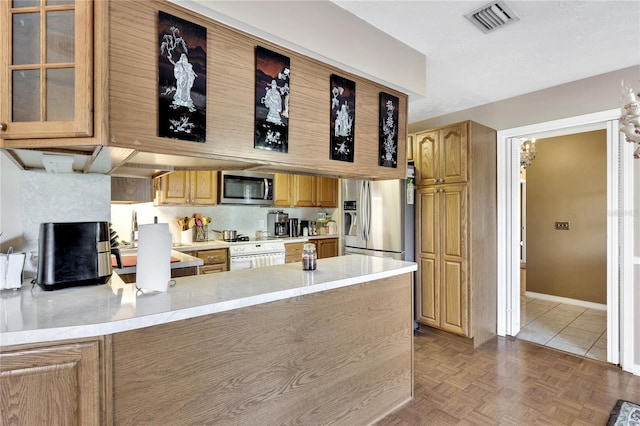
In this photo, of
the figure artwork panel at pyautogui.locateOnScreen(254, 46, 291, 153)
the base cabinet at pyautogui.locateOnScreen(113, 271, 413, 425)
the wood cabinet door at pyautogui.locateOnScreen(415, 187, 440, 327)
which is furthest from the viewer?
the wood cabinet door at pyautogui.locateOnScreen(415, 187, 440, 327)

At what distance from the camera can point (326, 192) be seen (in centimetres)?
537

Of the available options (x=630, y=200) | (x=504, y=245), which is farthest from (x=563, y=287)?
(x=630, y=200)

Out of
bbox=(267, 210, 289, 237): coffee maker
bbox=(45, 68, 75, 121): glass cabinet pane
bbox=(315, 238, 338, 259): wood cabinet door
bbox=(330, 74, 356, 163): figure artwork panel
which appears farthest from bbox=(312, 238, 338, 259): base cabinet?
bbox=(45, 68, 75, 121): glass cabinet pane

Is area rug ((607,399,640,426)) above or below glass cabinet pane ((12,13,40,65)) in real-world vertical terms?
below

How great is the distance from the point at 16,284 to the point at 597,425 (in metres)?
3.38

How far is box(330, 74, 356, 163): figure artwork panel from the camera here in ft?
6.81

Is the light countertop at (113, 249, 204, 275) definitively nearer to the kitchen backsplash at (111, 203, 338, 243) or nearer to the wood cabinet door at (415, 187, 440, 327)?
the kitchen backsplash at (111, 203, 338, 243)

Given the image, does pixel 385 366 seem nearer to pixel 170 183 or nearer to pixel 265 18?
pixel 265 18

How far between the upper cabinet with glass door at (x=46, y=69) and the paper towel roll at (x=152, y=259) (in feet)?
1.53

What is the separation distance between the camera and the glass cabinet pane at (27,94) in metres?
1.28

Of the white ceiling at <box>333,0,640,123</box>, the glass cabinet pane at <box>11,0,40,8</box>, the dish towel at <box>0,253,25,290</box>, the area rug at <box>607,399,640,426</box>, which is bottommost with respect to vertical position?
the area rug at <box>607,399,640,426</box>

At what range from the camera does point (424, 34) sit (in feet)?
7.45

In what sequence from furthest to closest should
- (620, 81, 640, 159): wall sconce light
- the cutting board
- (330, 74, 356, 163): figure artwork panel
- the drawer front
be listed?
the drawer front
the cutting board
(330, 74, 356, 163): figure artwork panel
(620, 81, 640, 159): wall sconce light

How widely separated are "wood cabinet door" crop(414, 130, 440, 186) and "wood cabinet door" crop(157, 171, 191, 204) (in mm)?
2822
